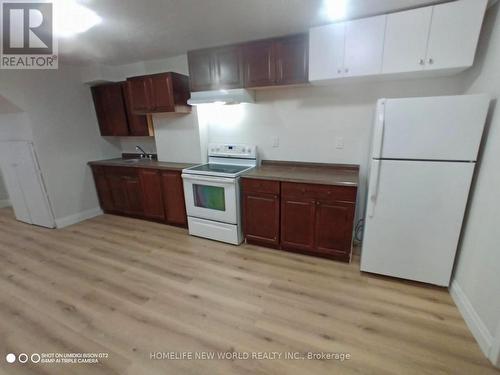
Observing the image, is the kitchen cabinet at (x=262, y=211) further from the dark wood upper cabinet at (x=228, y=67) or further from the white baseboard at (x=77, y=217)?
the white baseboard at (x=77, y=217)

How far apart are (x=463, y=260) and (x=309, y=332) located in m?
1.37

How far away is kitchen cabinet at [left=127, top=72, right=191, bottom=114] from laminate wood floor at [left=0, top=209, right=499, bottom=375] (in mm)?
1831

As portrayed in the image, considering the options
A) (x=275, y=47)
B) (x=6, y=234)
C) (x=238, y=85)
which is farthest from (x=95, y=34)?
(x=6, y=234)

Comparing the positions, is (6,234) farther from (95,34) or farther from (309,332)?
(309,332)

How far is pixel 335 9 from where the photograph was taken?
1.90m

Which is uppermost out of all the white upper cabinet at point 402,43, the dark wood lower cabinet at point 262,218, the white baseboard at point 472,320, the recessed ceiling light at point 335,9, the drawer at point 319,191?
the recessed ceiling light at point 335,9

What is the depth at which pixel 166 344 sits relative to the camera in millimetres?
1628

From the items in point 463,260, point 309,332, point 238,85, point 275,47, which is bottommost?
point 309,332

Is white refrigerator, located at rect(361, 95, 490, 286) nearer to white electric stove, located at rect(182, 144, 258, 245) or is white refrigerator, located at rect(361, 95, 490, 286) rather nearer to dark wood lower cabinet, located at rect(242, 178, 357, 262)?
dark wood lower cabinet, located at rect(242, 178, 357, 262)

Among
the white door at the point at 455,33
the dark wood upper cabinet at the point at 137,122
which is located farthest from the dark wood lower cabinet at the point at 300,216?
the dark wood upper cabinet at the point at 137,122

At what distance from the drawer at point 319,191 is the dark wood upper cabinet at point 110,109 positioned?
2.82m

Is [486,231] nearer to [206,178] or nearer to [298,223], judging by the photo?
[298,223]

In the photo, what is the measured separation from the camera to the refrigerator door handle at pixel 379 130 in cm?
186

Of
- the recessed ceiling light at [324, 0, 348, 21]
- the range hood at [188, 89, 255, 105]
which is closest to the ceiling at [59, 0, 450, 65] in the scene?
the recessed ceiling light at [324, 0, 348, 21]
